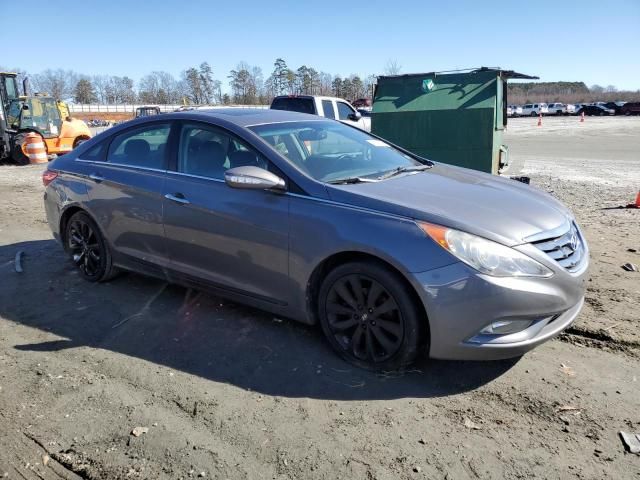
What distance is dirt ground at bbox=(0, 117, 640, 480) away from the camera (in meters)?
2.56

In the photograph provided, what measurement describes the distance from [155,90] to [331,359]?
94076 millimetres

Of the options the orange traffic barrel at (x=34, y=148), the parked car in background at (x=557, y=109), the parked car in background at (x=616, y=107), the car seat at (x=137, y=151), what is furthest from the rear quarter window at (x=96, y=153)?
the parked car in background at (x=557, y=109)

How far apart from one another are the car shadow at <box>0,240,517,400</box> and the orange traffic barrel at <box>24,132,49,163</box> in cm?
1340

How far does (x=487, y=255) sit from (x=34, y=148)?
17721mm

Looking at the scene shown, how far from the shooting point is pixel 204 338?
3902 millimetres

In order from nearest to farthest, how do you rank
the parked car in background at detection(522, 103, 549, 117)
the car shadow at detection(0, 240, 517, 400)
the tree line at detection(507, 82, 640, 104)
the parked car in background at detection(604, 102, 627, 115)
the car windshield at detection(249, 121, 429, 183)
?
the car shadow at detection(0, 240, 517, 400) → the car windshield at detection(249, 121, 429, 183) → the parked car in background at detection(604, 102, 627, 115) → the parked car in background at detection(522, 103, 549, 117) → the tree line at detection(507, 82, 640, 104)

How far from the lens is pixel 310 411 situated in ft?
9.78

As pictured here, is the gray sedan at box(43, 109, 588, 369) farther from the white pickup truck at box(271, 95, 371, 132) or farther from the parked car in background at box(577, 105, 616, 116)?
the parked car in background at box(577, 105, 616, 116)

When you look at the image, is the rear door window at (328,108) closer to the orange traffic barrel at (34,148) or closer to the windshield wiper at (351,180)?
the windshield wiper at (351,180)

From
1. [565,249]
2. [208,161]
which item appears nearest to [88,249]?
[208,161]

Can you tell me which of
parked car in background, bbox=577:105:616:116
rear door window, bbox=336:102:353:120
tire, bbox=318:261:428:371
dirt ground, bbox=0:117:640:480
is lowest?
dirt ground, bbox=0:117:640:480

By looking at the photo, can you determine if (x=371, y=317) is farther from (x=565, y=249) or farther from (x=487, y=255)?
(x=565, y=249)

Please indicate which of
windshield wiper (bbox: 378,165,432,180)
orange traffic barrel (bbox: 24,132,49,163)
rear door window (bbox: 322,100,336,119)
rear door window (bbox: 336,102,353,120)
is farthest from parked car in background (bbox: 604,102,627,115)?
windshield wiper (bbox: 378,165,432,180)

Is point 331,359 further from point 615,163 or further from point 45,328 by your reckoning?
point 615,163
